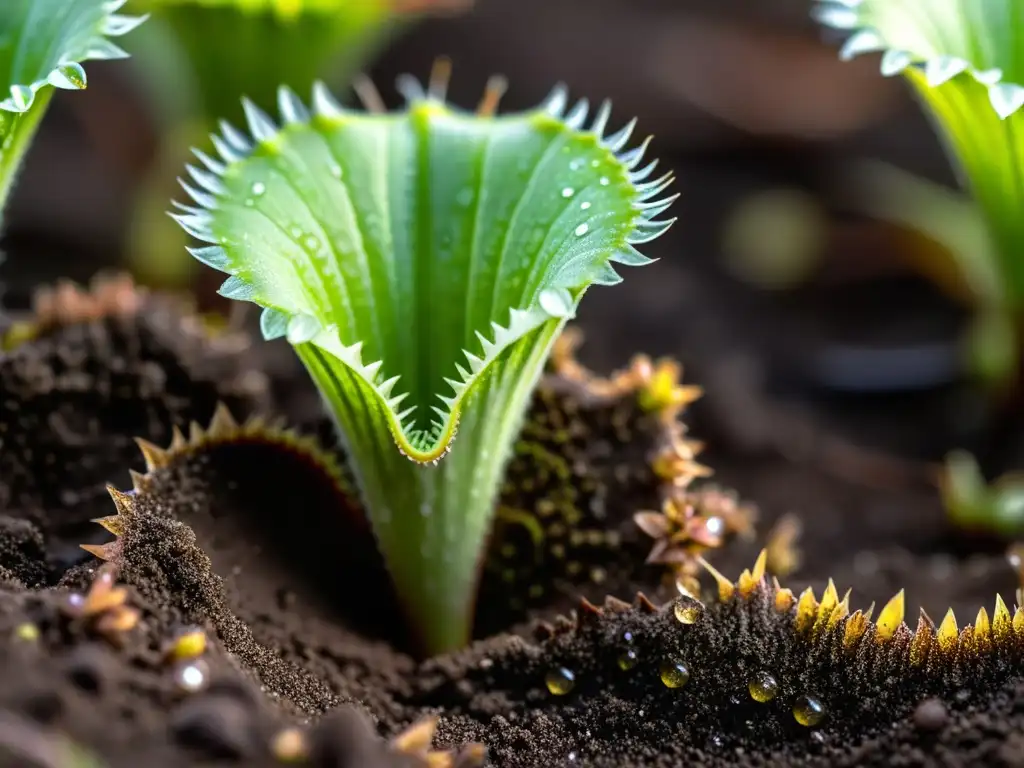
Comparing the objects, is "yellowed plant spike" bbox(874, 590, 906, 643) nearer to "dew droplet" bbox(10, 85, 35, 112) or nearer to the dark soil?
the dark soil

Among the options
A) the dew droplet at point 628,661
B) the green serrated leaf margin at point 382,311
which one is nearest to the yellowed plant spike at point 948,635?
the dew droplet at point 628,661

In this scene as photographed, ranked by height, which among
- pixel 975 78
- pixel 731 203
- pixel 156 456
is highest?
pixel 731 203

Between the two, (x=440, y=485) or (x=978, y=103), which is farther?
(x=978, y=103)

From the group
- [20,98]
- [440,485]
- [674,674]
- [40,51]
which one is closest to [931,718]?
[674,674]

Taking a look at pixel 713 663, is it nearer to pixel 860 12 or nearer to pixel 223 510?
pixel 223 510

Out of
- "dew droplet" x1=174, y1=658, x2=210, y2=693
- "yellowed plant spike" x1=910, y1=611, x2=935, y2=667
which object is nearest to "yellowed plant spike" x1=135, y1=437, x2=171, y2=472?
"dew droplet" x1=174, y1=658, x2=210, y2=693

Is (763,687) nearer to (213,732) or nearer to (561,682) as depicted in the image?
(561,682)
